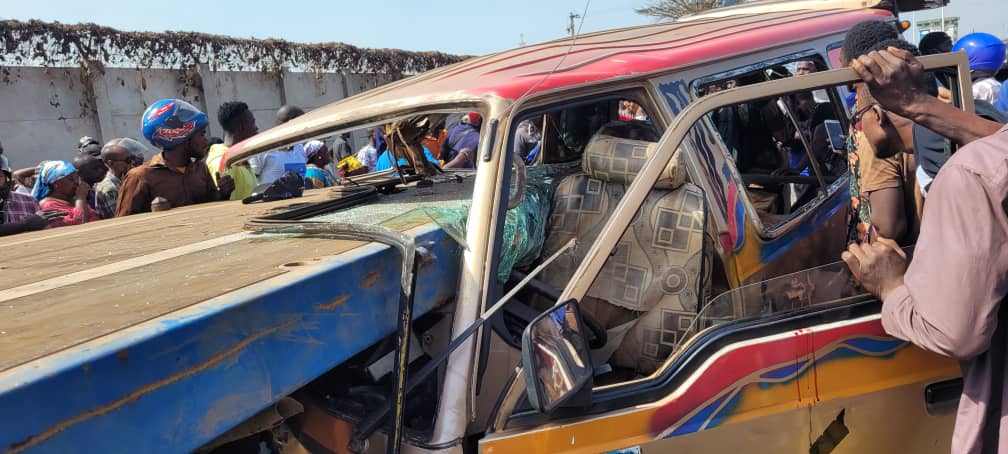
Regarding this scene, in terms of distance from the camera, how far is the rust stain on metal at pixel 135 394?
3.33 feet

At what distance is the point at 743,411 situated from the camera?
5.61 ft

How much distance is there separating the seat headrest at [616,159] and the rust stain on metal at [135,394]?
126cm

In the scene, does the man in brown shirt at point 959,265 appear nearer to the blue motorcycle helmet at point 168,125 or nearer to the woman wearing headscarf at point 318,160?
the blue motorcycle helmet at point 168,125

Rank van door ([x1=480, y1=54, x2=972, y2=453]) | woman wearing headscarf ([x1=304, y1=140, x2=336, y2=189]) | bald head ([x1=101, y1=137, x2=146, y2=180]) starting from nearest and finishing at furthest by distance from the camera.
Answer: van door ([x1=480, y1=54, x2=972, y2=453]) < bald head ([x1=101, y1=137, x2=146, y2=180]) < woman wearing headscarf ([x1=304, y1=140, x2=336, y2=189])

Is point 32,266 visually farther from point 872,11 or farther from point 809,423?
point 872,11

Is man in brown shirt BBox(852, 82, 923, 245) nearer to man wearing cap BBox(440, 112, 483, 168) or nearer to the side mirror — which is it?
A: the side mirror

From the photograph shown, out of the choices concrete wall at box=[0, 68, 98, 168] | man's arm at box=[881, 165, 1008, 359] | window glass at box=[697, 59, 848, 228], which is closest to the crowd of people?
window glass at box=[697, 59, 848, 228]

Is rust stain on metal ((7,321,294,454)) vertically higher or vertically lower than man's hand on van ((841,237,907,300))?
higher

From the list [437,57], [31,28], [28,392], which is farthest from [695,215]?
[437,57]

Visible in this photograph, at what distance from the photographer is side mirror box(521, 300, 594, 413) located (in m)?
1.52

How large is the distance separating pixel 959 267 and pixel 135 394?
1644mm

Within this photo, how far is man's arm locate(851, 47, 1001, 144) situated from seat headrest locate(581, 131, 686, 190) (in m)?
0.60

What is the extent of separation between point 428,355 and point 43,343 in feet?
3.51

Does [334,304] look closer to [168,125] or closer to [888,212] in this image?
[888,212]
